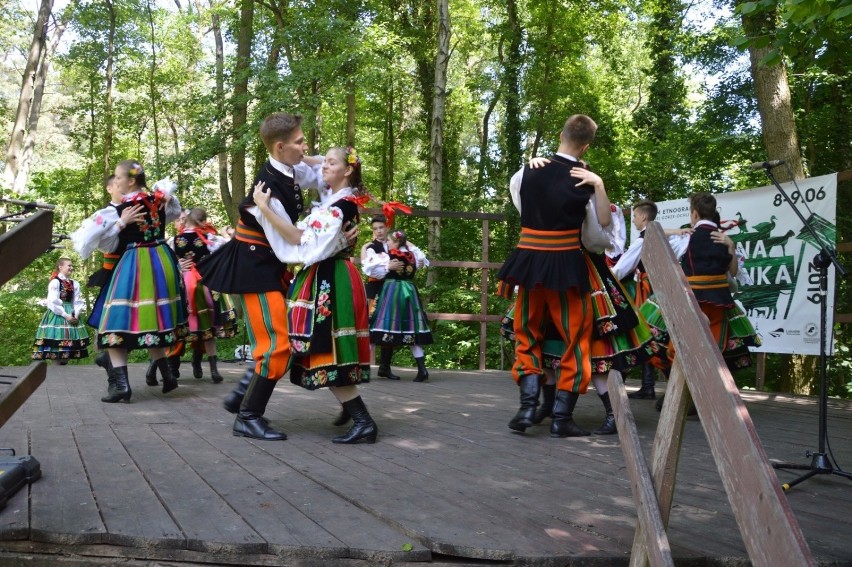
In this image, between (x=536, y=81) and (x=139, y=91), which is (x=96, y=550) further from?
(x=139, y=91)

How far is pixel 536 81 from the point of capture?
672 inches

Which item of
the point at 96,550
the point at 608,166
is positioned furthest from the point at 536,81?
the point at 96,550

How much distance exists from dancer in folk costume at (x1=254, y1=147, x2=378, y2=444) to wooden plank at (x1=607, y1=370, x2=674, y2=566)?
7.10 feet

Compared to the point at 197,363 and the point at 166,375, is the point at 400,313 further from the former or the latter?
the point at 166,375

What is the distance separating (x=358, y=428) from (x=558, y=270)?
136cm

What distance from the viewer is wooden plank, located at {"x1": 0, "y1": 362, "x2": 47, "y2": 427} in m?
2.07

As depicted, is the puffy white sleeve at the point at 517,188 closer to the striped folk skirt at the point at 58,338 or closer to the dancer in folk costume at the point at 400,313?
the dancer in folk costume at the point at 400,313

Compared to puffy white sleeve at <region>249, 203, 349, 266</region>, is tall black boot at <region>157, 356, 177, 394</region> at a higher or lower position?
lower

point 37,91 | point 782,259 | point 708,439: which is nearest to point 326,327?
point 708,439

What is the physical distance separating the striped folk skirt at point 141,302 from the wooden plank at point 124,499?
162 centimetres

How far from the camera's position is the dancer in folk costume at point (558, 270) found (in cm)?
426

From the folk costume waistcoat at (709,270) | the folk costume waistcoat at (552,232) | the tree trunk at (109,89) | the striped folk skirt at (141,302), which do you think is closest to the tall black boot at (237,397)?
the striped folk skirt at (141,302)

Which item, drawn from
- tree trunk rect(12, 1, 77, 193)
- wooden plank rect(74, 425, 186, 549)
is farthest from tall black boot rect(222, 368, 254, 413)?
tree trunk rect(12, 1, 77, 193)

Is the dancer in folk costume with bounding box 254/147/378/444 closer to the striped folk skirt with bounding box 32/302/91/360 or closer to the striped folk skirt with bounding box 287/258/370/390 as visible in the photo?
the striped folk skirt with bounding box 287/258/370/390
